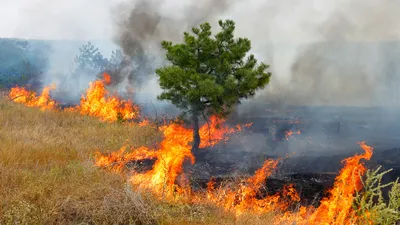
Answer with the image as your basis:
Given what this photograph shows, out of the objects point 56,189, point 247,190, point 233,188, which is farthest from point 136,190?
point 247,190

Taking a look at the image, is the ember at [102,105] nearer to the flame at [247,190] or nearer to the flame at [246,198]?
the flame at [247,190]

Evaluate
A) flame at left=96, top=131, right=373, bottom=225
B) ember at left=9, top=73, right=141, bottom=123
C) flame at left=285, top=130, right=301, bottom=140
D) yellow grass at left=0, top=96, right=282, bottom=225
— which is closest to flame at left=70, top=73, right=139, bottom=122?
ember at left=9, top=73, right=141, bottom=123

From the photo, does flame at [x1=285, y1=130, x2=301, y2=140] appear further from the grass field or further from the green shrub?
the green shrub

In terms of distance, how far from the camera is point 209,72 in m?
11.9

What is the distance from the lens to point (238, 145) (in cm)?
1387

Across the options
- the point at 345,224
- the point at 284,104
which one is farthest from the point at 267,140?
the point at 284,104

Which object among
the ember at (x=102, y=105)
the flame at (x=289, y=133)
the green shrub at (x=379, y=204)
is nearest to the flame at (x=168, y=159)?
the flame at (x=289, y=133)

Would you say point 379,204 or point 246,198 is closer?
point 379,204

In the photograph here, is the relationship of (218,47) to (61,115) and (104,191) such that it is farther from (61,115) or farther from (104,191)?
(61,115)

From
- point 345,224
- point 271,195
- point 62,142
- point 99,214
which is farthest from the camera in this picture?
point 62,142

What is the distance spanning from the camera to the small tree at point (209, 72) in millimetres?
11148

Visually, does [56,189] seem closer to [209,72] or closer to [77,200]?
[77,200]

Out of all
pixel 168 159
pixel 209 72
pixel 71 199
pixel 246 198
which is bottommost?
pixel 246 198

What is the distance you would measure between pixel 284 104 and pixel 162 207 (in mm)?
33174
